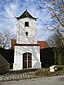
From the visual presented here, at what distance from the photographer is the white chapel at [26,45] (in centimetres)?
3062

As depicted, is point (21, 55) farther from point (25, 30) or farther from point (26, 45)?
point (25, 30)

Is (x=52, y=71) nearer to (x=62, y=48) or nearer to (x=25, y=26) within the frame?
(x=62, y=48)

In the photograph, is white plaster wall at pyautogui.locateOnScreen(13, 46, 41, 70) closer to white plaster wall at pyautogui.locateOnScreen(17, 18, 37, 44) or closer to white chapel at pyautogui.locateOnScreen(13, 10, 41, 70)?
white chapel at pyautogui.locateOnScreen(13, 10, 41, 70)

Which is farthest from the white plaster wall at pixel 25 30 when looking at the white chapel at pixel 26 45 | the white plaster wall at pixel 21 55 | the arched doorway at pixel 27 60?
the arched doorway at pixel 27 60

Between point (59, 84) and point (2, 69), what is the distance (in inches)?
398

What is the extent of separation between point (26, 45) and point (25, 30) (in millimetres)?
2565

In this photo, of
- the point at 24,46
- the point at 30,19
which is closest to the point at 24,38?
the point at 24,46

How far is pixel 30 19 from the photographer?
106 feet

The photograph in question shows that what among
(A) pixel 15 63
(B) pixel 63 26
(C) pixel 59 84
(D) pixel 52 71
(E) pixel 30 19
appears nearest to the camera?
(C) pixel 59 84

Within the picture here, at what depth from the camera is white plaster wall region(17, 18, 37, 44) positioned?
103ft

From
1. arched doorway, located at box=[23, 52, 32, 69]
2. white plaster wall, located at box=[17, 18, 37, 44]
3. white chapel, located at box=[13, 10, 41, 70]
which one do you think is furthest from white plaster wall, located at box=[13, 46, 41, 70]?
white plaster wall, located at box=[17, 18, 37, 44]

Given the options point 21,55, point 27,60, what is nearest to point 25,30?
point 21,55

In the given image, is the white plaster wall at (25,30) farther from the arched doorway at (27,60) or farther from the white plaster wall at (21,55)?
the arched doorway at (27,60)

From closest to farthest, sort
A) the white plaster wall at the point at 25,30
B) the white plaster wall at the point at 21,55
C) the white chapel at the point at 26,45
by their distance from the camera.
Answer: the white plaster wall at the point at 21,55
the white chapel at the point at 26,45
the white plaster wall at the point at 25,30
